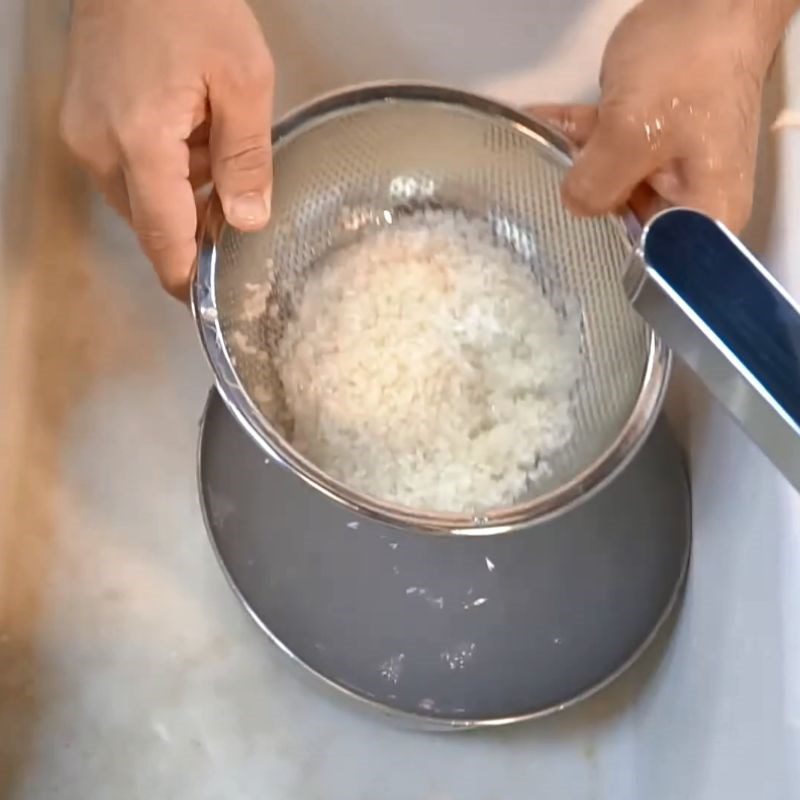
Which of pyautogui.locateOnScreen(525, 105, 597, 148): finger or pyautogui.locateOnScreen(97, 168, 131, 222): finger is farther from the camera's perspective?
pyautogui.locateOnScreen(525, 105, 597, 148): finger

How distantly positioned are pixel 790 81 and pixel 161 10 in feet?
1.10

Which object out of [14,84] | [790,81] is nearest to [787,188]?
[790,81]

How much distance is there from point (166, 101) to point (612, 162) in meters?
0.22

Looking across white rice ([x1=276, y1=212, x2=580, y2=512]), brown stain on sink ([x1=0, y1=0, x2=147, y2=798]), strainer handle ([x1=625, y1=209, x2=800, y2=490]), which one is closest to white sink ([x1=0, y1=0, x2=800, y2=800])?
brown stain on sink ([x1=0, y1=0, x2=147, y2=798])

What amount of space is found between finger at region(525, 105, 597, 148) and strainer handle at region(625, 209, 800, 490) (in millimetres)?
350

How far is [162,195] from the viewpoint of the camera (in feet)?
1.69

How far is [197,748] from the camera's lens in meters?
0.65

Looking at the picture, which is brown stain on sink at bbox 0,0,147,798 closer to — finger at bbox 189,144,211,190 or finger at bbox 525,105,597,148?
finger at bbox 189,144,211,190

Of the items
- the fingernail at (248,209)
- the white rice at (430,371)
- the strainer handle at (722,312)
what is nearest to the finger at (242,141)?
the fingernail at (248,209)

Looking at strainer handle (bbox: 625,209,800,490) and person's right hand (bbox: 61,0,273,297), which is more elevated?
strainer handle (bbox: 625,209,800,490)

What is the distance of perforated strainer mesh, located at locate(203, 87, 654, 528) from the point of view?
2.04 ft

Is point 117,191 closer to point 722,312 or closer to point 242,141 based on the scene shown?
point 242,141

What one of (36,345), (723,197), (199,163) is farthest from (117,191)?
(723,197)

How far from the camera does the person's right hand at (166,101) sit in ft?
1.68
